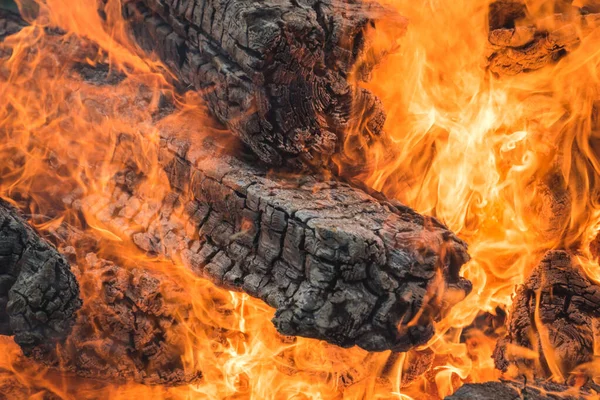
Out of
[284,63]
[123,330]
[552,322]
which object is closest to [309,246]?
[284,63]

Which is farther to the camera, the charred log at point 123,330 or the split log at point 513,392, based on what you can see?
the charred log at point 123,330

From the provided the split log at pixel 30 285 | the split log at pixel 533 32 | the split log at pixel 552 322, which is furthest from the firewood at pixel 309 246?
the split log at pixel 533 32

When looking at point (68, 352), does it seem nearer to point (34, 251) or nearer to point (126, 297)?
point (126, 297)

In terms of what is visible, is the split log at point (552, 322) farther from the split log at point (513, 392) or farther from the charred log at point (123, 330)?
the charred log at point (123, 330)

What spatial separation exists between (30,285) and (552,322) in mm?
4240

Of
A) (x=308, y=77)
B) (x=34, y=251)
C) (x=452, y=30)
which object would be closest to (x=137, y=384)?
(x=34, y=251)

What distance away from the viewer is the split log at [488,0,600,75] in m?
4.58

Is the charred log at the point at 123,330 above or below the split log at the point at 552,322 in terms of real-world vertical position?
below

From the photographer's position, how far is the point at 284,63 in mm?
3885

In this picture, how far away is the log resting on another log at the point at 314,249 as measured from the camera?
3592mm

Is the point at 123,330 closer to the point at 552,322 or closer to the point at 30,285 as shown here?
the point at 30,285

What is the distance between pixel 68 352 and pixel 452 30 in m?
4.42

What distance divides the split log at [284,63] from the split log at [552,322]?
203cm

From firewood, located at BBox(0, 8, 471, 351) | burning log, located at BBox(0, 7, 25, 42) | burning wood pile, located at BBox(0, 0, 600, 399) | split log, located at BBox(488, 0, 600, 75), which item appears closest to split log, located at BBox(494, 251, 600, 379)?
burning wood pile, located at BBox(0, 0, 600, 399)
